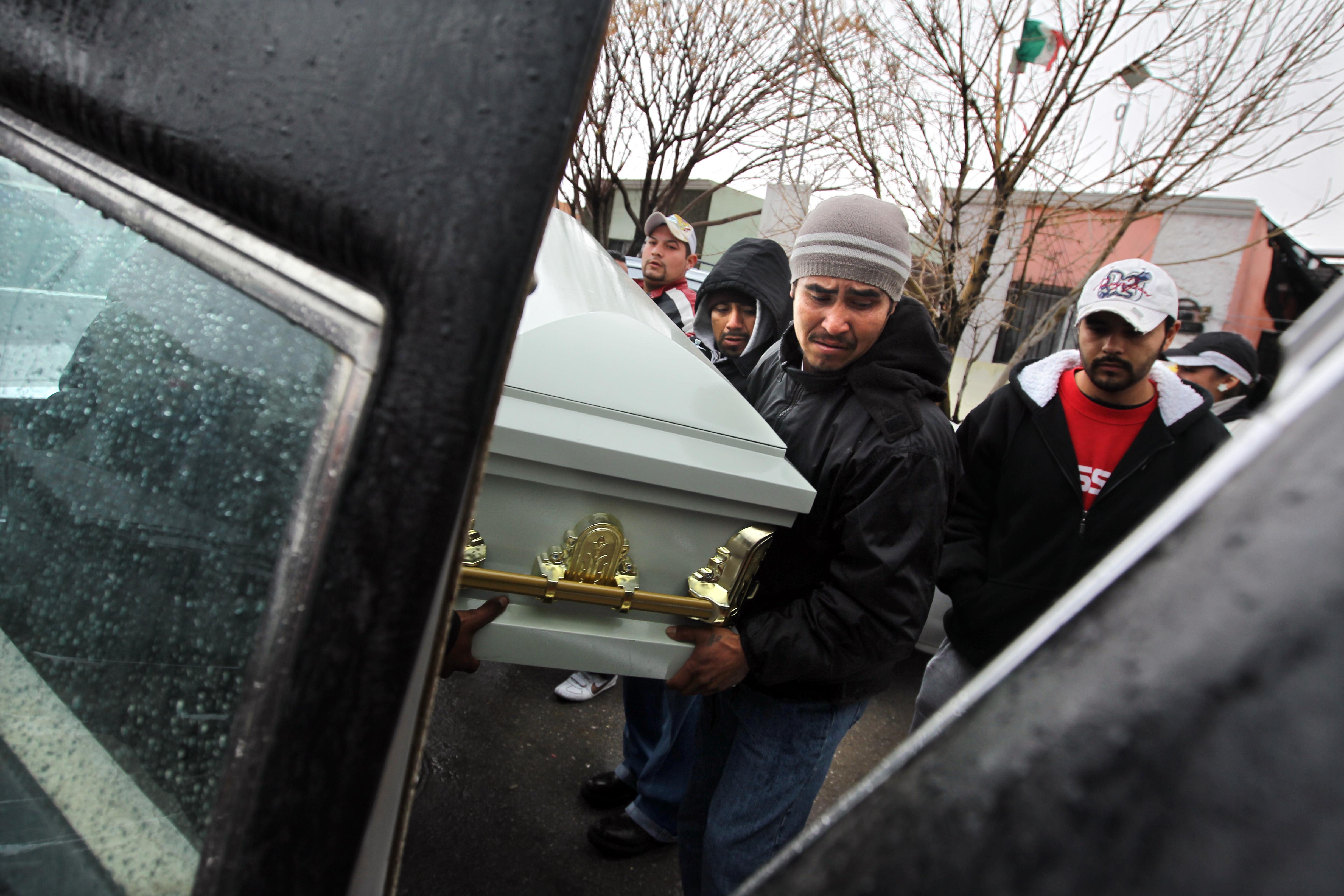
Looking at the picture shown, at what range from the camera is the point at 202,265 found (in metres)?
0.58

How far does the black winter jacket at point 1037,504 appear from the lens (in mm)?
2340

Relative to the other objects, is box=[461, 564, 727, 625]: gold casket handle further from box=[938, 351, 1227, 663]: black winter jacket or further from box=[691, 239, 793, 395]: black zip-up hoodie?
box=[691, 239, 793, 395]: black zip-up hoodie

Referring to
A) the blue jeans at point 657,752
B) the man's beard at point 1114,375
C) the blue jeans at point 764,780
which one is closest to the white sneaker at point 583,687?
the blue jeans at point 657,752

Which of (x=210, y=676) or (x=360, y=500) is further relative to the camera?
(x=210, y=676)

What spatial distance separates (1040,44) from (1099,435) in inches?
178

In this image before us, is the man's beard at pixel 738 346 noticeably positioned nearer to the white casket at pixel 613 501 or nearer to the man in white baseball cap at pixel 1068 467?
the man in white baseball cap at pixel 1068 467

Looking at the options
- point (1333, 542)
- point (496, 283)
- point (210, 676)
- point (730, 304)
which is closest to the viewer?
point (1333, 542)

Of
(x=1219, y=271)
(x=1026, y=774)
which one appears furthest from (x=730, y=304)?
(x=1219, y=271)

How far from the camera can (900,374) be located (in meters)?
1.78

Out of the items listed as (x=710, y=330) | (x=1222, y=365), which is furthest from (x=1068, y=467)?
(x=1222, y=365)

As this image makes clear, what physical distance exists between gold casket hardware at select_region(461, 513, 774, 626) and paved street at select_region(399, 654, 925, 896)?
2.63 ft

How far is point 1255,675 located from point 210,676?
691 mm

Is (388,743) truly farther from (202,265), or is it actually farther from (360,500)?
(202,265)

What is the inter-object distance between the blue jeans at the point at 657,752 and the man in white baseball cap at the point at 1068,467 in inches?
30.6
